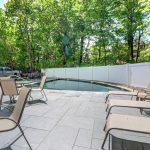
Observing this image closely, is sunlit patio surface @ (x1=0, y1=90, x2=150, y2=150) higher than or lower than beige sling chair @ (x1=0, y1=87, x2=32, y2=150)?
lower

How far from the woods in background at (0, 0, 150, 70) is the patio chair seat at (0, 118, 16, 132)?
21183mm

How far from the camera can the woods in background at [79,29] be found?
24453 millimetres

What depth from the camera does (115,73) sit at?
49.0 ft

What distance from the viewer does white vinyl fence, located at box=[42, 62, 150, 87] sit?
10297 millimetres

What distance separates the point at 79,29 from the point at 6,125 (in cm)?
2415

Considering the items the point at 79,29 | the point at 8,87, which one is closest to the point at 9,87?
the point at 8,87

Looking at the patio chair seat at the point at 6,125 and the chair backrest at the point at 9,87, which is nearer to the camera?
the patio chair seat at the point at 6,125

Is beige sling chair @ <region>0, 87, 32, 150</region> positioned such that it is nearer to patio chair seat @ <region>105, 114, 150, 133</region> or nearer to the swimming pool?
patio chair seat @ <region>105, 114, 150, 133</region>

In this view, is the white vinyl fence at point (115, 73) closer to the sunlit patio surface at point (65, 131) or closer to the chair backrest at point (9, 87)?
the sunlit patio surface at point (65, 131)

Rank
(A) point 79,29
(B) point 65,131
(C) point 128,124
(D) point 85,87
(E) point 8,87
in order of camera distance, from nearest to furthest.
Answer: (C) point 128,124
(B) point 65,131
(E) point 8,87
(D) point 85,87
(A) point 79,29

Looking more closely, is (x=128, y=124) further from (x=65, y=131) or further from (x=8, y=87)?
(x=8, y=87)

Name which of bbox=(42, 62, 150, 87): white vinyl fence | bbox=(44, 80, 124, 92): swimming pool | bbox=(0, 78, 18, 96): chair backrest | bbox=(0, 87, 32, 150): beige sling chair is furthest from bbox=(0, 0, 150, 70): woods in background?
bbox=(0, 87, 32, 150): beige sling chair

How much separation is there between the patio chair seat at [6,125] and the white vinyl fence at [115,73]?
763cm

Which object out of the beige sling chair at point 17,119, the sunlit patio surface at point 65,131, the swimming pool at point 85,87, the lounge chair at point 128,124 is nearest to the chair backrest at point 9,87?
the sunlit patio surface at point 65,131
